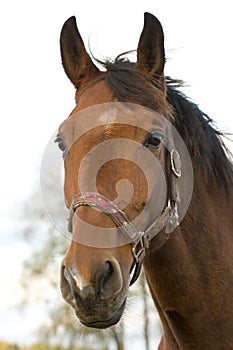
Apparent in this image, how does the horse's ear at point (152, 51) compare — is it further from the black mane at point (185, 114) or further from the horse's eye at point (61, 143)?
the horse's eye at point (61, 143)

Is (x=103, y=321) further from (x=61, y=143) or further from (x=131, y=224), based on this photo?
(x=61, y=143)

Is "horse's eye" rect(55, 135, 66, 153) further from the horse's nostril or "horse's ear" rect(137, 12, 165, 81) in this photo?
the horse's nostril

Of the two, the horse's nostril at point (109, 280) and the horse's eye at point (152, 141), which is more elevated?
the horse's eye at point (152, 141)

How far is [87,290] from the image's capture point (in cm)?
360

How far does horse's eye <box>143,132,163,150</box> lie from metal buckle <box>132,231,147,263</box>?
0.62m

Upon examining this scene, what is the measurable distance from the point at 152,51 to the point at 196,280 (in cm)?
184

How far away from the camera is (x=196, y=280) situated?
4.73 m

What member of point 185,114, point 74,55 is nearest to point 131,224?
point 185,114

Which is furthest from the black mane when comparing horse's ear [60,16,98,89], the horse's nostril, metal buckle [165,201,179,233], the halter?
the horse's nostril

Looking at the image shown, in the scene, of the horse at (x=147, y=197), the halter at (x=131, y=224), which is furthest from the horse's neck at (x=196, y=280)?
the halter at (x=131, y=224)

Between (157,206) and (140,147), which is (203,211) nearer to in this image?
(157,206)

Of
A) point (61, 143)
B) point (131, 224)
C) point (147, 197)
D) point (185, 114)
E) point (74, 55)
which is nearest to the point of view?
point (131, 224)

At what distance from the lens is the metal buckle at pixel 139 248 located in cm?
415

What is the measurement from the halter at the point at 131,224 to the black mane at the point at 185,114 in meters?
0.30
